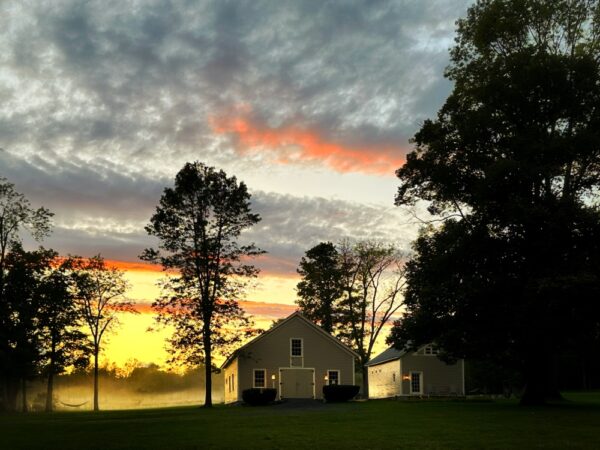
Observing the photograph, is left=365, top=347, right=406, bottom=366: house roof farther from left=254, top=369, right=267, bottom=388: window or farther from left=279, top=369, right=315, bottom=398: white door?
left=254, top=369, right=267, bottom=388: window

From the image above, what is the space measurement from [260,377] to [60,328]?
23526 mm

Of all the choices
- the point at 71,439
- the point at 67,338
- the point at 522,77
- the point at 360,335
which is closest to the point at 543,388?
the point at 522,77

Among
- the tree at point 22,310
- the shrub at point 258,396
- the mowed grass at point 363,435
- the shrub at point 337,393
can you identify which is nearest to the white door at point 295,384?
the shrub at point 337,393

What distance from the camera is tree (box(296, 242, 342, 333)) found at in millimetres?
76062

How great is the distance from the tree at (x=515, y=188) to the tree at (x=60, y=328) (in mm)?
38567

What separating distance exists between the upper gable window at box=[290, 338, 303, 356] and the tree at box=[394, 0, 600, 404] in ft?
59.9

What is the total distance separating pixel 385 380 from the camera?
66.1 metres

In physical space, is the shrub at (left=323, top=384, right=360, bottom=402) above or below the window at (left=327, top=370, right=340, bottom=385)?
below

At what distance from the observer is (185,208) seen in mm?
48688

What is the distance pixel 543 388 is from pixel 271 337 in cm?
2468

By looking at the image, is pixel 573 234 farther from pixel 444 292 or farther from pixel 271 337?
pixel 271 337

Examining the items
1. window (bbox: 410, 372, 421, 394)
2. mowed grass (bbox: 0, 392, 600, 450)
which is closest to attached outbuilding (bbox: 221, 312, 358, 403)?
window (bbox: 410, 372, 421, 394)

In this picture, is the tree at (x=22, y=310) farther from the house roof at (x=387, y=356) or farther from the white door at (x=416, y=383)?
the white door at (x=416, y=383)

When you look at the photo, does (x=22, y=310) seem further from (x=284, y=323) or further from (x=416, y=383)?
(x=416, y=383)
